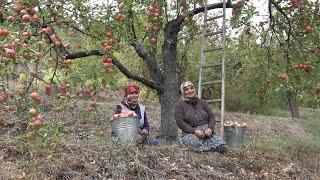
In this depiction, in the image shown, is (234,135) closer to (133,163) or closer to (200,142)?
(200,142)

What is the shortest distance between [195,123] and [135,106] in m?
0.89

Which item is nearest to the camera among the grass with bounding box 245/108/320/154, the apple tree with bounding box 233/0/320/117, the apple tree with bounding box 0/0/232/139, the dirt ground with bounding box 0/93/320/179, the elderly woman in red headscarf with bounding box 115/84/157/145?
the apple tree with bounding box 0/0/232/139

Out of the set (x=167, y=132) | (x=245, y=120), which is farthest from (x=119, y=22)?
(x=245, y=120)

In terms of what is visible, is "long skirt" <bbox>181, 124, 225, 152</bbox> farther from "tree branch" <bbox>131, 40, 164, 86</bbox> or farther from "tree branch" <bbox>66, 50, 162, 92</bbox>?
"tree branch" <bbox>131, 40, 164, 86</bbox>

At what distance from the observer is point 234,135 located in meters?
8.03

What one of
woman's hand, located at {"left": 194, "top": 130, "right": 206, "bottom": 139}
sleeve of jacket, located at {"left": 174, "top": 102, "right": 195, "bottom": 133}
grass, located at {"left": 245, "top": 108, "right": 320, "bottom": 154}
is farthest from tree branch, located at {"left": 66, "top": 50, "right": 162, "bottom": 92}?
grass, located at {"left": 245, "top": 108, "right": 320, "bottom": 154}

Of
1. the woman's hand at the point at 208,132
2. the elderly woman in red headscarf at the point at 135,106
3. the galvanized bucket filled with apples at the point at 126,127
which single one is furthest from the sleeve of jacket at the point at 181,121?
the galvanized bucket filled with apples at the point at 126,127

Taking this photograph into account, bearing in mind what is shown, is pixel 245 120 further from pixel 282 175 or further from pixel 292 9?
pixel 282 175

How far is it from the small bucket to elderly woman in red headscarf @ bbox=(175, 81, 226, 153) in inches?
43.1

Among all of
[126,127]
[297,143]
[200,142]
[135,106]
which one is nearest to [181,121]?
[200,142]

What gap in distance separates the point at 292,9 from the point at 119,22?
288cm

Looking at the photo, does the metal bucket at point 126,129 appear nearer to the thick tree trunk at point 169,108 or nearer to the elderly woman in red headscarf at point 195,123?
the elderly woman in red headscarf at point 195,123

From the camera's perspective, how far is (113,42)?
6.63 metres

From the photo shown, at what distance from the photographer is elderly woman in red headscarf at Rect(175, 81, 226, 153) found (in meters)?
6.71
